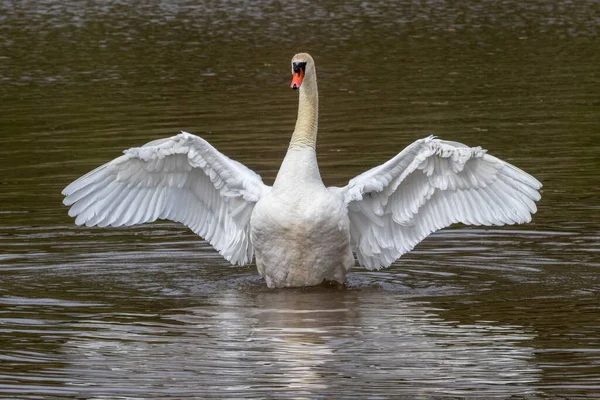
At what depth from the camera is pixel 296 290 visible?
12258mm

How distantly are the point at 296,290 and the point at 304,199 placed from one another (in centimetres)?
96

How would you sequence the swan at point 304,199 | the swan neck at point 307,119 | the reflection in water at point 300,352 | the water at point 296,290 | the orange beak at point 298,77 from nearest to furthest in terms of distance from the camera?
the reflection in water at point 300,352
the water at point 296,290
the swan at point 304,199
the swan neck at point 307,119
the orange beak at point 298,77

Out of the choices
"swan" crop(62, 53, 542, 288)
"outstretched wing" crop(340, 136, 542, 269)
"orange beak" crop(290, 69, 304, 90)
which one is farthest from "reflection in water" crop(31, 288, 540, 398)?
"orange beak" crop(290, 69, 304, 90)

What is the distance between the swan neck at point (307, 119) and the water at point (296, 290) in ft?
4.19

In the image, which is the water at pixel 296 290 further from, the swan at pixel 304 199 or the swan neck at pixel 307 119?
the swan neck at pixel 307 119

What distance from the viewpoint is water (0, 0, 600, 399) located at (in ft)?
31.2

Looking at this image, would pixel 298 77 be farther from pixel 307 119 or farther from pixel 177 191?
pixel 177 191

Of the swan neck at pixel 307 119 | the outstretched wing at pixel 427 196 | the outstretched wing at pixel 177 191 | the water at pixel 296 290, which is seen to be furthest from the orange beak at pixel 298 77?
the water at pixel 296 290

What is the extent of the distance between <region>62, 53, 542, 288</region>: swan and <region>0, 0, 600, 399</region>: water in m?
0.31

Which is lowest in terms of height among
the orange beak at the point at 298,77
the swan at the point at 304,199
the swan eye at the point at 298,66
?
the swan at the point at 304,199

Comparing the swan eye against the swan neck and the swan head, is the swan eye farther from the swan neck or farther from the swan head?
the swan neck

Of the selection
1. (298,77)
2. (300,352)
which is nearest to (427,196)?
(298,77)

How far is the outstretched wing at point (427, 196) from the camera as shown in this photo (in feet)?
39.1

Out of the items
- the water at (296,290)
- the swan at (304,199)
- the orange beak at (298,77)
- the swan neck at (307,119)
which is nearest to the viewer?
the water at (296,290)
